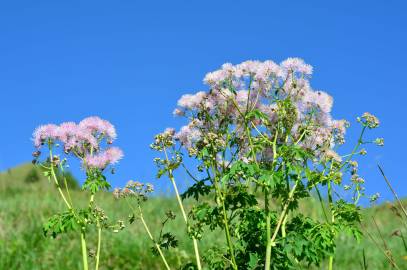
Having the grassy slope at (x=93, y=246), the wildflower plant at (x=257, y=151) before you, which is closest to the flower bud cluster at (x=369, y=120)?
the wildflower plant at (x=257, y=151)

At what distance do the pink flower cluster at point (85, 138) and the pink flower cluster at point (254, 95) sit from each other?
56 cm

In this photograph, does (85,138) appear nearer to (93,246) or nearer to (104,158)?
(104,158)

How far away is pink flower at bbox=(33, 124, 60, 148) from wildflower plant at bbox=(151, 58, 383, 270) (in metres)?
0.79

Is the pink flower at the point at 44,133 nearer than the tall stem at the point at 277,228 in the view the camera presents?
No

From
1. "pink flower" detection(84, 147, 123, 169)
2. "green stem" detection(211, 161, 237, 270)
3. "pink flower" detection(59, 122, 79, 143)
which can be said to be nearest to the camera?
"green stem" detection(211, 161, 237, 270)

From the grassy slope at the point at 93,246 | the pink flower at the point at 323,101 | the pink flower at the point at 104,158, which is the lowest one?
the pink flower at the point at 104,158

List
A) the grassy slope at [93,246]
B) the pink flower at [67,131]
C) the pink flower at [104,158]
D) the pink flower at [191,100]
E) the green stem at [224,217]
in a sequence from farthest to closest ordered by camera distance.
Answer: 1. the grassy slope at [93,246]
2. the pink flower at [191,100]
3. the pink flower at [67,131]
4. the pink flower at [104,158]
5. the green stem at [224,217]

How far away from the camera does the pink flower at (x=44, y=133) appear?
443cm

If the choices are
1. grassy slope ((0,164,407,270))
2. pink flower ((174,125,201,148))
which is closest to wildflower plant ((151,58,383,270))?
pink flower ((174,125,201,148))

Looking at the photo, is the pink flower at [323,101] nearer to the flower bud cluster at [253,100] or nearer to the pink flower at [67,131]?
the flower bud cluster at [253,100]

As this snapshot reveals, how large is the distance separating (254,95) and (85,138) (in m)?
1.33

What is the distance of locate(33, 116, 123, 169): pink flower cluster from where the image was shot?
4.36 m

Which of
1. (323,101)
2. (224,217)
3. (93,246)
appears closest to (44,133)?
(224,217)

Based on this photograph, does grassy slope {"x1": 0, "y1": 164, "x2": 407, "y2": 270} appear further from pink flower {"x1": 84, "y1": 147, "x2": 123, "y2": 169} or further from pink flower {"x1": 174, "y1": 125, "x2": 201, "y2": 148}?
pink flower {"x1": 84, "y1": 147, "x2": 123, "y2": 169}
